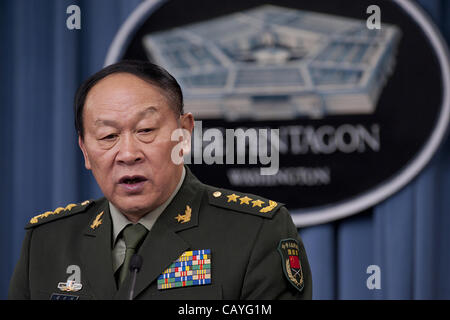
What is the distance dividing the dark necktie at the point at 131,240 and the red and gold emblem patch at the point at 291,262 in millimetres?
289

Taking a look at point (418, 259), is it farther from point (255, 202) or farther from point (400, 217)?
point (255, 202)

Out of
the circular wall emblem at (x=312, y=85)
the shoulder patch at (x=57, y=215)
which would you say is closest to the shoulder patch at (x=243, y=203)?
the shoulder patch at (x=57, y=215)

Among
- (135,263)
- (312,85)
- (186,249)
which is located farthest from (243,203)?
(312,85)

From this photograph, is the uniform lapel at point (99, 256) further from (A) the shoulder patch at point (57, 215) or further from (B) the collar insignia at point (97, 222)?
(A) the shoulder patch at point (57, 215)

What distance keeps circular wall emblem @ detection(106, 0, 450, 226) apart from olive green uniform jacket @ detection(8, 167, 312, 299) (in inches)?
32.6

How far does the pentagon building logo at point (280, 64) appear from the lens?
195cm

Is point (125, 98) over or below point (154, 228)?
over

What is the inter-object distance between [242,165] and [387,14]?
2.62 feet

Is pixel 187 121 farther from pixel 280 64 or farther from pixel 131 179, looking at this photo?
pixel 280 64

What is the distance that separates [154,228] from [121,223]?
0.09 m

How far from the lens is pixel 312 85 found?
1963 mm

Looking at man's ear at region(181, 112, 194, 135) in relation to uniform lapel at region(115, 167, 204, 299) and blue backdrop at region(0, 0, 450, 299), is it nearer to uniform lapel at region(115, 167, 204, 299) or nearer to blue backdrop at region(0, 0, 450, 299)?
uniform lapel at region(115, 167, 204, 299)

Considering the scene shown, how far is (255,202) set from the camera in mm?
1133

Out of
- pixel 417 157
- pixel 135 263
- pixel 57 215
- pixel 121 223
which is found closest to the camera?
pixel 135 263
